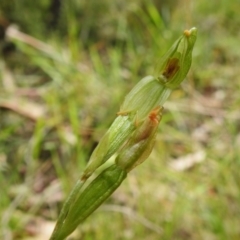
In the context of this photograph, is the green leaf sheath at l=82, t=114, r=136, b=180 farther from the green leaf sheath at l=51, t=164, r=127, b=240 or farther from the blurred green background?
the blurred green background

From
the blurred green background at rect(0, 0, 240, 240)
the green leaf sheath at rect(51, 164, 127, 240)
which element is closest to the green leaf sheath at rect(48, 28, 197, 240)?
the green leaf sheath at rect(51, 164, 127, 240)

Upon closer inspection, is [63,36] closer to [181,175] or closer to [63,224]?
[181,175]

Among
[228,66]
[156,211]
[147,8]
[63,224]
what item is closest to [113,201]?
[156,211]

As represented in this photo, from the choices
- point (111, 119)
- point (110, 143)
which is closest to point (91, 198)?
point (110, 143)

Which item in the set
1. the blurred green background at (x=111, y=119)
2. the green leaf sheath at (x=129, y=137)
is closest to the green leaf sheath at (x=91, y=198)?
the green leaf sheath at (x=129, y=137)

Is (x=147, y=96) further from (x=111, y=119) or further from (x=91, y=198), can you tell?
(x=111, y=119)

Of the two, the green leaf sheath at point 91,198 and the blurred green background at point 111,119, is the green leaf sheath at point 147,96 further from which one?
the blurred green background at point 111,119
